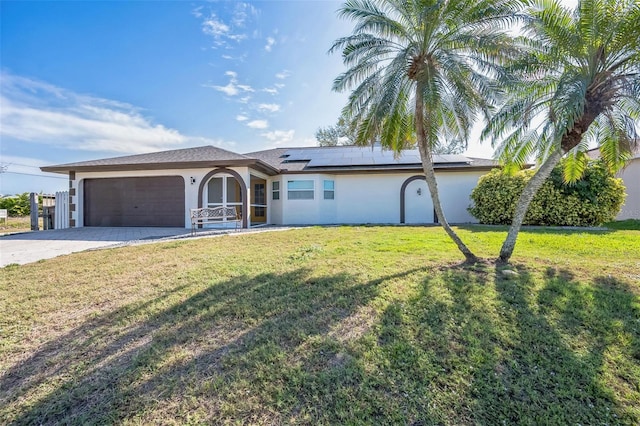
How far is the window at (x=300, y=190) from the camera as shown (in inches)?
613

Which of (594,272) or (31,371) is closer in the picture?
(31,371)

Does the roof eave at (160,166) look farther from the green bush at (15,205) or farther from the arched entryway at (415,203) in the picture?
the green bush at (15,205)

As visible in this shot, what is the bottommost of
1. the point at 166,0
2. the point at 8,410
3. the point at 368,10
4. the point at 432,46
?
the point at 8,410

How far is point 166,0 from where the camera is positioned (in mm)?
9430

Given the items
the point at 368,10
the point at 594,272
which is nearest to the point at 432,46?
the point at 368,10

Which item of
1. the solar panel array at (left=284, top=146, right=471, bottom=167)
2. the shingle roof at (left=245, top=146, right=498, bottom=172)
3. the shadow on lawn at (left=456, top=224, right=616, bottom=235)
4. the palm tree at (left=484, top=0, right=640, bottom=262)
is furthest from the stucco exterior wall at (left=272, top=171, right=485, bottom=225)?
the palm tree at (left=484, top=0, right=640, bottom=262)

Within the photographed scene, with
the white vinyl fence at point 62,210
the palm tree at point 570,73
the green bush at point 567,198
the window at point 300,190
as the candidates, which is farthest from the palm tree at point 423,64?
the white vinyl fence at point 62,210

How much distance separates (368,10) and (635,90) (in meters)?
5.66

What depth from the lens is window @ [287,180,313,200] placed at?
15578 mm

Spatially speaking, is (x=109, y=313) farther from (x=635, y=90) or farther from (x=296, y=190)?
(x=296, y=190)

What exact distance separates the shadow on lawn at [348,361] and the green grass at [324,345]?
0.02 metres

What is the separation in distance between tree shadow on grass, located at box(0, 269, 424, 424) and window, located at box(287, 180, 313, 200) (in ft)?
37.7

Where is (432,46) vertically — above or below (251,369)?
above

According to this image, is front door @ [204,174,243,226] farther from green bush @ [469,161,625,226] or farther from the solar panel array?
green bush @ [469,161,625,226]
